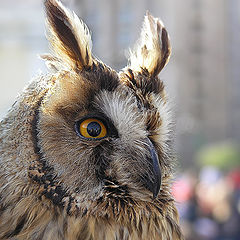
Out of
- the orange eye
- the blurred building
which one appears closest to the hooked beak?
the orange eye

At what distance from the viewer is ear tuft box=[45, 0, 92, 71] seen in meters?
1.68

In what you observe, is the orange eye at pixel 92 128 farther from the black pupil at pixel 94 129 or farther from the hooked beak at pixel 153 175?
Result: the hooked beak at pixel 153 175

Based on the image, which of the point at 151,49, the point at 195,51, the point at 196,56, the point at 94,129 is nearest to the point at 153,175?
the point at 94,129

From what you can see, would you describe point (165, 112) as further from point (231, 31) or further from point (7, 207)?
point (231, 31)

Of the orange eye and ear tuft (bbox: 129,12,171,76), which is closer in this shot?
the orange eye

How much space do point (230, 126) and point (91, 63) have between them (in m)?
31.5

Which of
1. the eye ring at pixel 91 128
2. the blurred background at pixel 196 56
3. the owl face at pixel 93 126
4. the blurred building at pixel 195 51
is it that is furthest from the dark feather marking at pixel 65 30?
the blurred building at pixel 195 51

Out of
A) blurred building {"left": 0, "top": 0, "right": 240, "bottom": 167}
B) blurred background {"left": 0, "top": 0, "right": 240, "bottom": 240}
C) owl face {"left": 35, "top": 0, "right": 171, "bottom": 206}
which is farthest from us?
blurred building {"left": 0, "top": 0, "right": 240, "bottom": 167}

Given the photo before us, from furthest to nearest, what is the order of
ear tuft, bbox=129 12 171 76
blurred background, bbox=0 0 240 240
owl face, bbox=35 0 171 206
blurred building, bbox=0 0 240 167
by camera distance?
blurred building, bbox=0 0 240 167, blurred background, bbox=0 0 240 240, ear tuft, bbox=129 12 171 76, owl face, bbox=35 0 171 206

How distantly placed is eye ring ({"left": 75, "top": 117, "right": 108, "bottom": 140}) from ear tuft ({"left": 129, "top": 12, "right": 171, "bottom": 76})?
29 cm

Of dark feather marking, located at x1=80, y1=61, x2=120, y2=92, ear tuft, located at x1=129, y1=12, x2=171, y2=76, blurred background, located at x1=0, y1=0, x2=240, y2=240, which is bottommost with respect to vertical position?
dark feather marking, located at x1=80, y1=61, x2=120, y2=92

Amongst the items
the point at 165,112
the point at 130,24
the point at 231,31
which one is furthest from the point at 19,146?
the point at 231,31

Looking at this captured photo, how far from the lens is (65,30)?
5.58ft

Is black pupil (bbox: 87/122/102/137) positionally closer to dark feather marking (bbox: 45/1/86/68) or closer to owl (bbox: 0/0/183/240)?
owl (bbox: 0/0/183/240)
